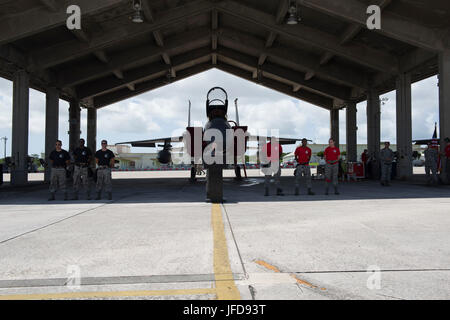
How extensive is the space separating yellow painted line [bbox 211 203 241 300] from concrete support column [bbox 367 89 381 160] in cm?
1814

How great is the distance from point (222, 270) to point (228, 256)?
0.47 meters

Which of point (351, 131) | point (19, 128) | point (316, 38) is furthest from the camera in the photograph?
point (351, 131)

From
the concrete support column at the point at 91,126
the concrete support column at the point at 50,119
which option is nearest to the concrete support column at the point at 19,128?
the concrete support column at the point at 50,119

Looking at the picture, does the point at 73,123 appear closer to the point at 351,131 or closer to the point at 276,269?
the point at 351,131

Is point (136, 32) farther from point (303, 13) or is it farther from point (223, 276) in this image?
point (223, 276)

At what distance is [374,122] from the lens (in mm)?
20766

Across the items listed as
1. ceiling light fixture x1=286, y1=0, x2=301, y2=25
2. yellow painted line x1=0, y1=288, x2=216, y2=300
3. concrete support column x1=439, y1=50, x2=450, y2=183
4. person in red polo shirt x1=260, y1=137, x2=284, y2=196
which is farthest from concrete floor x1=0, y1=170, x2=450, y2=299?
concrete support column x1=439, y1=50, x2=450, y2=183

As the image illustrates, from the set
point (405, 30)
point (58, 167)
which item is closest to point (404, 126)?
point (405, 30)

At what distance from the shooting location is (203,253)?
12.0ft

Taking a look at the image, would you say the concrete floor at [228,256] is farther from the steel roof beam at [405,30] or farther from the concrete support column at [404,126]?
the concrete support column at [404,126]

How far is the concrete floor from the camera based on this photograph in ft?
8.58

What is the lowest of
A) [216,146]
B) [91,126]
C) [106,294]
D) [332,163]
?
[106,294]

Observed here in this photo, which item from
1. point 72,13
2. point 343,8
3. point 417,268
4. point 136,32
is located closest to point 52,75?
Result: point 136,32

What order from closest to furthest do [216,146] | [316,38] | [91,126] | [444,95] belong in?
[216,146], [444,95], [316,38], [91,126]
